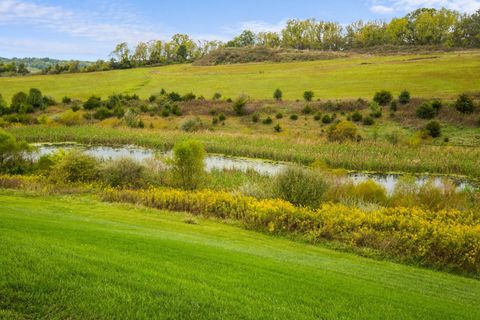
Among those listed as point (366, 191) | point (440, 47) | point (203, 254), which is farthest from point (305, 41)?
point (203, 254)

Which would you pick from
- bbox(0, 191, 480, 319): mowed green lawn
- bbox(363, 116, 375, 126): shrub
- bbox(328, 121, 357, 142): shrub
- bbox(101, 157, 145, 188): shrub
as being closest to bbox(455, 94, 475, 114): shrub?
bbox(363, 116, 375, 126): shrub

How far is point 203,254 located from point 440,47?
126 m

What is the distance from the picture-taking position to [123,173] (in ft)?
88.7

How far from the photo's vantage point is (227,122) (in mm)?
58500

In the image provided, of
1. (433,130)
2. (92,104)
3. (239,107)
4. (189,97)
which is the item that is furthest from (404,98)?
(92,104)

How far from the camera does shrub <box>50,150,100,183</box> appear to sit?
89.6 ft

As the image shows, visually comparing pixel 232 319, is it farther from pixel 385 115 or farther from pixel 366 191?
pixel 385 115

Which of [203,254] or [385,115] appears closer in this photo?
[203,254]

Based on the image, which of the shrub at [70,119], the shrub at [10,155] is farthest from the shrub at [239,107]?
the shrub at [10,155]

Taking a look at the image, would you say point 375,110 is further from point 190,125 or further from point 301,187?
point 301,187

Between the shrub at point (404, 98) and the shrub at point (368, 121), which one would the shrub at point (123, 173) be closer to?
the shrub at point (368, 121)

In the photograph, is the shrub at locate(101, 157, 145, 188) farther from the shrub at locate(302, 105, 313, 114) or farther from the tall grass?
the shrub at locate(302, 105, 313, 114)

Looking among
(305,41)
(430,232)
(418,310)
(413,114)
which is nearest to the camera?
(418,310)

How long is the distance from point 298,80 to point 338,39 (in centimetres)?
8677
